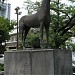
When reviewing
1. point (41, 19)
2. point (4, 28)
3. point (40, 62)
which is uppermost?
point (4, 28)

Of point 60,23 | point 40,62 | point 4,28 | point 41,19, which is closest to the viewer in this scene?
point 40,62

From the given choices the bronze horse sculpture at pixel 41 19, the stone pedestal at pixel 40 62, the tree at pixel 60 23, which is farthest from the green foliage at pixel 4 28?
the stone pedestal at pixel 40 62

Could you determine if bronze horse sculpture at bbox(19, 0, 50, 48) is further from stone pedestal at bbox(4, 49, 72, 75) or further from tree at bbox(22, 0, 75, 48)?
tree at bbox(22, 0, 75, 48)

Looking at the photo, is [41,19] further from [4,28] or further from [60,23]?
[4,28]

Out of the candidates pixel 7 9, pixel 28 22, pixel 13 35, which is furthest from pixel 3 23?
pixel 28 22

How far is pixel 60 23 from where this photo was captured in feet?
77.9

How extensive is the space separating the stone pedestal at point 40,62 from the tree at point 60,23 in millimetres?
11536

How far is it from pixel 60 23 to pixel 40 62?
14185 mm

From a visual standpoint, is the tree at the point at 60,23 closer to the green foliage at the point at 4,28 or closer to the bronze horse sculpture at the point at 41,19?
the bronze horse sculpture at the point at 41,19

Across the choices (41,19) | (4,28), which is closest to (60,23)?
(41,19)

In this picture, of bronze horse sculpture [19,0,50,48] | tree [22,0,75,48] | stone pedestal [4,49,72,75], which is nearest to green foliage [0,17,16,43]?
tree [22,0,75,48]

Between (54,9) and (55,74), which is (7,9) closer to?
(54,9)

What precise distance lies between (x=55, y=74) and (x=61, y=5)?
15739 mm

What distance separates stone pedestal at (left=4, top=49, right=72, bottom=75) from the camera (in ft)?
31.7
